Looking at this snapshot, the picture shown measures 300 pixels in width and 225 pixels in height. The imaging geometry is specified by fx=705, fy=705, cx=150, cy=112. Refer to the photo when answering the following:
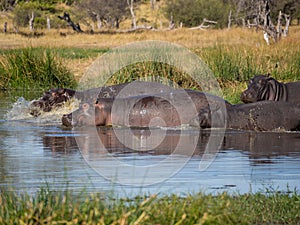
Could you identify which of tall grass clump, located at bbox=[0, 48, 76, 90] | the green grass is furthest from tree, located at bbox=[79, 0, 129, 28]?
the green grass

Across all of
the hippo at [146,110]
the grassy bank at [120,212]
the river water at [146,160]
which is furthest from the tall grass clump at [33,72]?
the grassy bank at [120,212]

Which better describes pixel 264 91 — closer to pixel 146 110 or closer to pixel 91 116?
pixel 146 110

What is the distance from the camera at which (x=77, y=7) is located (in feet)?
178

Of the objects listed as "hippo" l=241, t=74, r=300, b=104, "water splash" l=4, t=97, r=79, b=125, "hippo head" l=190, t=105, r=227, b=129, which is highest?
"hippo" l=241, t=74, r=300, b=104

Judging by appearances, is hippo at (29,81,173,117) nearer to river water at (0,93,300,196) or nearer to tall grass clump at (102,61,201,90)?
river water at (0,93,300,196)

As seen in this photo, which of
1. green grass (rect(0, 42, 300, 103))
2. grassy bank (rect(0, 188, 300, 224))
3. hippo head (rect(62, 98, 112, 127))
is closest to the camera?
grassy bank (rect(0, 188, 300, 224))

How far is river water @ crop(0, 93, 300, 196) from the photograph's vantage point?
18.9 ft

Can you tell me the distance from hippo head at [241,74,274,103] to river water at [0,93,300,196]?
1.57m

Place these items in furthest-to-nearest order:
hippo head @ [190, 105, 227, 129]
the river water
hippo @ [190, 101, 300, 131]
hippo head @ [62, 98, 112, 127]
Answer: hippo head @ [62, 98, 112, 127]
hippo head @ [190, 105, 227, 129]
hippo @ [190, 101, 300, 131]
the river water

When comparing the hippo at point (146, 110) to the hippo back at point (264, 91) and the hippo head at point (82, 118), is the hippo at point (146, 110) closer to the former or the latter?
the hippo head at point (82, 118)

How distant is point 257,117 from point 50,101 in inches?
149

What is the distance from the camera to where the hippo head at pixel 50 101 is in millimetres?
11812

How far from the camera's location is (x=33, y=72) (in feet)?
53.7

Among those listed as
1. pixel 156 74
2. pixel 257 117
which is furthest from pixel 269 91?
pixel 156 74
